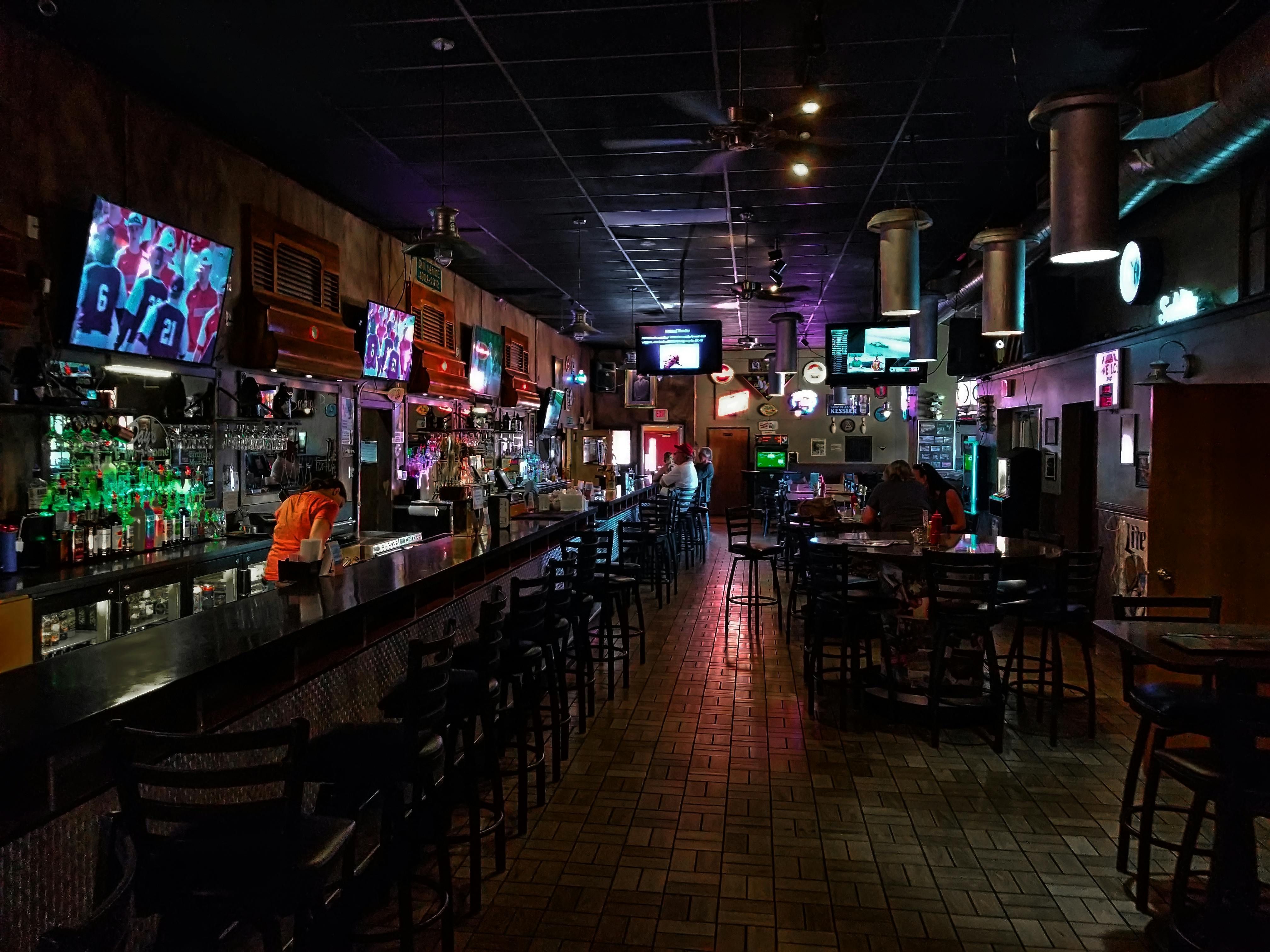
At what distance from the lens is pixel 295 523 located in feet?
16.7

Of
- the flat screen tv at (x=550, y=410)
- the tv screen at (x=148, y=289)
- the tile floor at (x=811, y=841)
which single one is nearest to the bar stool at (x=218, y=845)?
the tile floor at (x=811, y=841)

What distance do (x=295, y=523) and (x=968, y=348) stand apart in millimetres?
7807

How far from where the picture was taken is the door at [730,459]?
18.8 metres

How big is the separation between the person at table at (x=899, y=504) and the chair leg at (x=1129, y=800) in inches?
132

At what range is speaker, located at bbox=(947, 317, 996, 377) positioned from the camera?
9.80 metres

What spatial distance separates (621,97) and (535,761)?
3.65 metres

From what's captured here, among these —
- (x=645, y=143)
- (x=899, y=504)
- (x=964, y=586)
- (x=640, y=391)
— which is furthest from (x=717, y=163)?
(x=640, y=391)

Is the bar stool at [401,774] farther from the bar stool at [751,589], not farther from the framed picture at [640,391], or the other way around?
the framed picture at [640,391]

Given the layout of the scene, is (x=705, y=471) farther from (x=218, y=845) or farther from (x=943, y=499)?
(x=218, y=845)

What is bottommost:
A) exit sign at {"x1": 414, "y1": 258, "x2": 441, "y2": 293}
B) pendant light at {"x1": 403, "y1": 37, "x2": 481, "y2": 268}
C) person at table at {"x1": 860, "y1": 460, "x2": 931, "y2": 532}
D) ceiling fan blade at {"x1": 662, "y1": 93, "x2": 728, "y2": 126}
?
person at table at {"x1": 860, "y1": 460, "x2": 931, "y2": 532}

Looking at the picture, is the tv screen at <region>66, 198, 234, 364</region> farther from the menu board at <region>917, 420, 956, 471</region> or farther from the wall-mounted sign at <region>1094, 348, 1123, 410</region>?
the menu board at <region>917, 420, 956, 471</region>

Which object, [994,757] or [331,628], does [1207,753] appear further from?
[331,628]

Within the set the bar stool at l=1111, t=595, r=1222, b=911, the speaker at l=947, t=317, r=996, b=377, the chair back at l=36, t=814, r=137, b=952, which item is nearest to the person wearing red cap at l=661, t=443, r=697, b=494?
the speaker at l=947, t=317, r=996, b=377

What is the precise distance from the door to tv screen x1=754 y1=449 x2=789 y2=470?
0.56 meters
